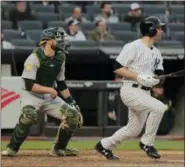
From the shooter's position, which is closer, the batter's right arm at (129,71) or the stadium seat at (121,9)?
the batter's right arm at (129,71)

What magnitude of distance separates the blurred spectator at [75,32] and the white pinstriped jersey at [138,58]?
5.71m

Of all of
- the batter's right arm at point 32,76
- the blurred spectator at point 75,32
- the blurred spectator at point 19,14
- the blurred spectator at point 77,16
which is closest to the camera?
the batter's right arm at point 32,76

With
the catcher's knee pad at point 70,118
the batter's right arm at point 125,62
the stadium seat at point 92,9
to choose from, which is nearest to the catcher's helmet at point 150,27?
the batter's right arm at point 125,62

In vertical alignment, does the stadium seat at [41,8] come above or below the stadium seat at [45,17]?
above

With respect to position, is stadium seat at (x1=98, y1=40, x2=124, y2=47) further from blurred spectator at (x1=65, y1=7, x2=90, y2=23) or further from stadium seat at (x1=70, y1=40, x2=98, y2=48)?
blurred spectator at (x1=65, y1=7, x2=90, y2=23)

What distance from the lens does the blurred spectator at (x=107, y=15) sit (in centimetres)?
1473

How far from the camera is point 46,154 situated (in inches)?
345

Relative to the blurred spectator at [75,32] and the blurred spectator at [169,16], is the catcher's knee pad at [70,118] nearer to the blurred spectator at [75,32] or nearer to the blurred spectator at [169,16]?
the blurred spectator at [75,32]

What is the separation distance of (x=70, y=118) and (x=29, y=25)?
21.2 ft

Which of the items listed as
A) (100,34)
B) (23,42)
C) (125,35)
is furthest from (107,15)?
(23,42)

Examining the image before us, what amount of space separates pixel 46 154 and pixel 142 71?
5.77 feet

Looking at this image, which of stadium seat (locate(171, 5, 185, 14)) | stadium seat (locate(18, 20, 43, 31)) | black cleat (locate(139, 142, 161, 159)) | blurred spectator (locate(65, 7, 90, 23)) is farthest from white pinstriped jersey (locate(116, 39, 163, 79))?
stadium seat (locate(171, 5, 185, 14))

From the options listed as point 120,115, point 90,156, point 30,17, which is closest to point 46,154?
point 90,156

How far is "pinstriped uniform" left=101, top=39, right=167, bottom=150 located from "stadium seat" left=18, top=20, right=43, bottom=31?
21.8 feet
